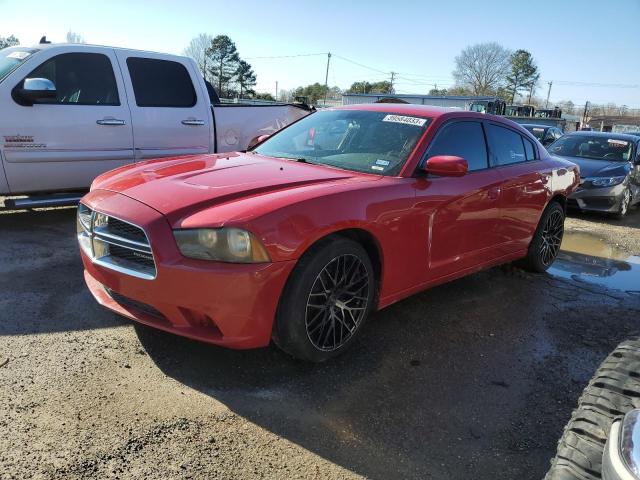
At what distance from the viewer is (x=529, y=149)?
17.6 feet

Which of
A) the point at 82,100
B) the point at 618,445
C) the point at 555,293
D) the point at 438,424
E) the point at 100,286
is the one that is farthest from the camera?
the point at 82,100

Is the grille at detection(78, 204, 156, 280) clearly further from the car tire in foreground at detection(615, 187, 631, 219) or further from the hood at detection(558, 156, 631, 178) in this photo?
the car tire in foreground at detection(615, 187, 631, 219)

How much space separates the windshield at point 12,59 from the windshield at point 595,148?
9.42 m

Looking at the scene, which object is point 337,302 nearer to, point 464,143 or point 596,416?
point 596,416

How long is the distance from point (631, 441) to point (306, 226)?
6.24ft

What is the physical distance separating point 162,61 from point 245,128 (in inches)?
53.3

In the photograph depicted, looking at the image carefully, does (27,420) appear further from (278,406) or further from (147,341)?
(278,406)

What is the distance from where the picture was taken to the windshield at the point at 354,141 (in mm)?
3889

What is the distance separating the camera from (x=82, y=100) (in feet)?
19.7

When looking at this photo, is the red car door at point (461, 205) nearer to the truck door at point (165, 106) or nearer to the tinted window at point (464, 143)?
the tinted window at point (464, 143)

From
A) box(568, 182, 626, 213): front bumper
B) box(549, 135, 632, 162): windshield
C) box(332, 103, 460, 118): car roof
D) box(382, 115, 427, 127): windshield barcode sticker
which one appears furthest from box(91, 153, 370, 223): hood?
box(549, 135, 632, 162): windshield

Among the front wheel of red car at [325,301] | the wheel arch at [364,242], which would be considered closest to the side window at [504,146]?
the wheel arch at [364,242]

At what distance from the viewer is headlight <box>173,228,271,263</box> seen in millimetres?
2779

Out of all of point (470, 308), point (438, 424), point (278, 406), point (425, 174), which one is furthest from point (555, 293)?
point (278, 406)
